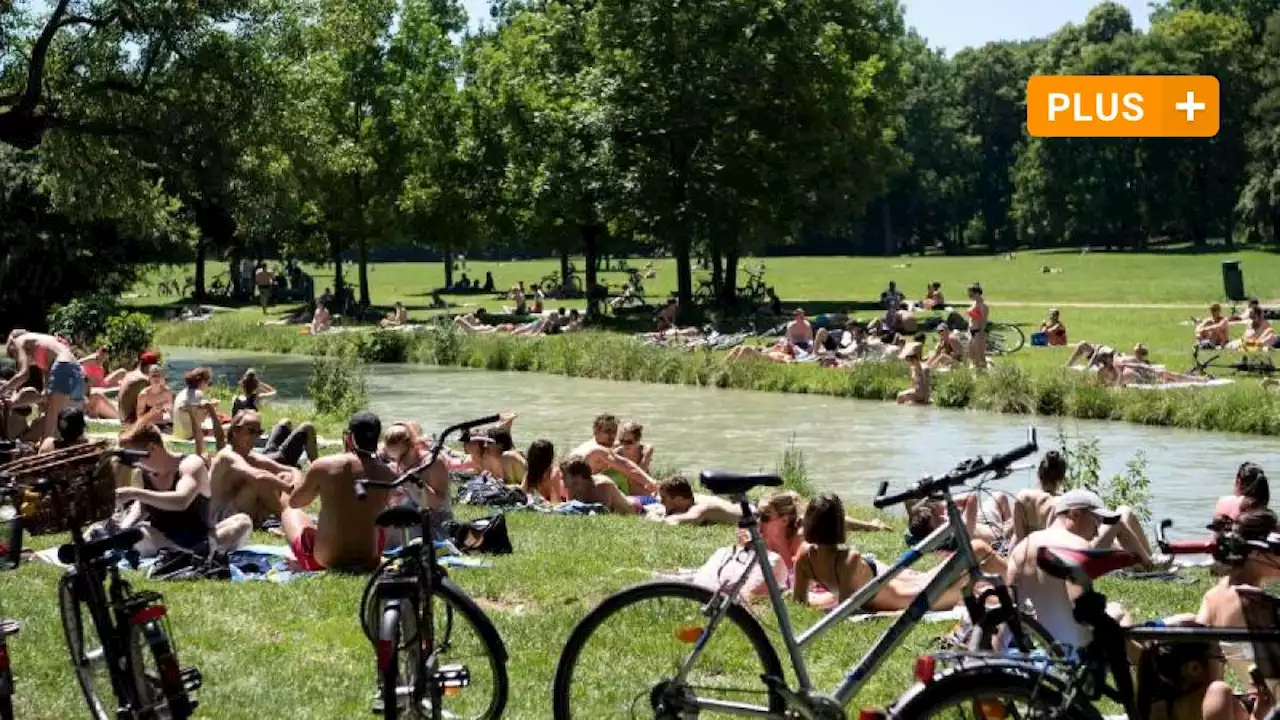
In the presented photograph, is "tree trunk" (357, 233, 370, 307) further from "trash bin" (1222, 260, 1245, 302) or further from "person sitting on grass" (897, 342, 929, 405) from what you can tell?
"person sitting on grass" (897, 342, 929, 405)

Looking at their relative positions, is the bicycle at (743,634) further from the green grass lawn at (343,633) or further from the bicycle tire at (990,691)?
the bicycle tire at (990,691)

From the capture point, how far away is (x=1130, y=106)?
71750 mm

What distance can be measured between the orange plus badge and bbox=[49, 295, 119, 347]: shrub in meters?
41.8

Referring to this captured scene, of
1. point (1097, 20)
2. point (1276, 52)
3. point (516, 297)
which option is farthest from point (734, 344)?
point (1097, 20)

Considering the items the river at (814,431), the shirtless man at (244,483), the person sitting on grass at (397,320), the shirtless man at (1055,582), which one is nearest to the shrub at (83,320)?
the river at (814,431)

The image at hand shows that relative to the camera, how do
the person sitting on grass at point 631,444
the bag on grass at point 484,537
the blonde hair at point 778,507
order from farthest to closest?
the person sitting on grass at point 631,444
the bag on grass at point 484,537
the blonde hair at point 778,507

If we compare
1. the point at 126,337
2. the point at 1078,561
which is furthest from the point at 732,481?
the point at 126,337

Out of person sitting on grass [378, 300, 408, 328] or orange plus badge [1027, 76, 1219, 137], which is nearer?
person sitting on grass [378, 300, 408, 328]

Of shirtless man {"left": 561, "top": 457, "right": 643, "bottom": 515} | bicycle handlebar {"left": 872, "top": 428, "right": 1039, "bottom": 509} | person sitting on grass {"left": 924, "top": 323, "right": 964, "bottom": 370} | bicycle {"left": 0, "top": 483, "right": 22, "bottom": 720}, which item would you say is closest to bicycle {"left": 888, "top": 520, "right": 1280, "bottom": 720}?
bicycle handlebar {"left": 872, "top": 428, "right": 1039, "bottom": 509}

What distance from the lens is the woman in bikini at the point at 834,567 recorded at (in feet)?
27.9

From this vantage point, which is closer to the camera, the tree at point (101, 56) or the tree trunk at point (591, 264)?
the tree at point (101, 56)

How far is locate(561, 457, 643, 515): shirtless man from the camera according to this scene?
45.7ft

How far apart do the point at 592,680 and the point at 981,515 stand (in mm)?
7294

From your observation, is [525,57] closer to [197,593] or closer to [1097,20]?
[197,593]
